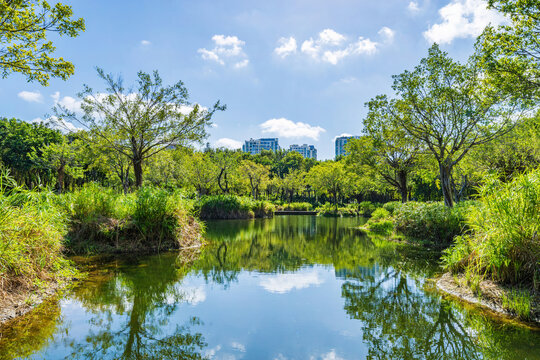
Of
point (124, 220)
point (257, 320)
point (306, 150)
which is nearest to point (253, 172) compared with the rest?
point (124, 220)

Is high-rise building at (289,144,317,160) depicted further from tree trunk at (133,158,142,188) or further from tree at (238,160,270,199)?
tree trunk at (133,158,142,188)

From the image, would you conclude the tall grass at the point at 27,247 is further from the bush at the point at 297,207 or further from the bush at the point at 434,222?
the bush at the point at 297,207

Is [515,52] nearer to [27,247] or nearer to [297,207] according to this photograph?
[27,247]

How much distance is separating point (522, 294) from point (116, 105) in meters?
16.9

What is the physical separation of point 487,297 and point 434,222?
729 centimetres

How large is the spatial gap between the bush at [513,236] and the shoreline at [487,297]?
0.83 ft

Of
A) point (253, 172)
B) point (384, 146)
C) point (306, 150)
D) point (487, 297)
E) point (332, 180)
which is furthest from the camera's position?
point (306, 150)

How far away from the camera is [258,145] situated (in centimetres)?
18950

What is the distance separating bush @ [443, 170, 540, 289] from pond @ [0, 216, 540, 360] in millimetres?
991

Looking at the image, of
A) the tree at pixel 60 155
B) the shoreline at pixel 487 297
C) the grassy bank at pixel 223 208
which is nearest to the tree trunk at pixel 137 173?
the grassy bank at pixel 223 208

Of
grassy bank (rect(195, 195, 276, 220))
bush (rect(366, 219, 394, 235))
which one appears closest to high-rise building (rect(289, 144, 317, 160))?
grassy bank (rect(195, 195, 276, 220))

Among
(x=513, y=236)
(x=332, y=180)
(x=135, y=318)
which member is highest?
(x=332, y=180)

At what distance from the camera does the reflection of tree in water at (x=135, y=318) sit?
4.11 metres

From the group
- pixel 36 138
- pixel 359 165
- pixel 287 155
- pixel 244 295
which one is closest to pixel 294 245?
pixel 244 295
